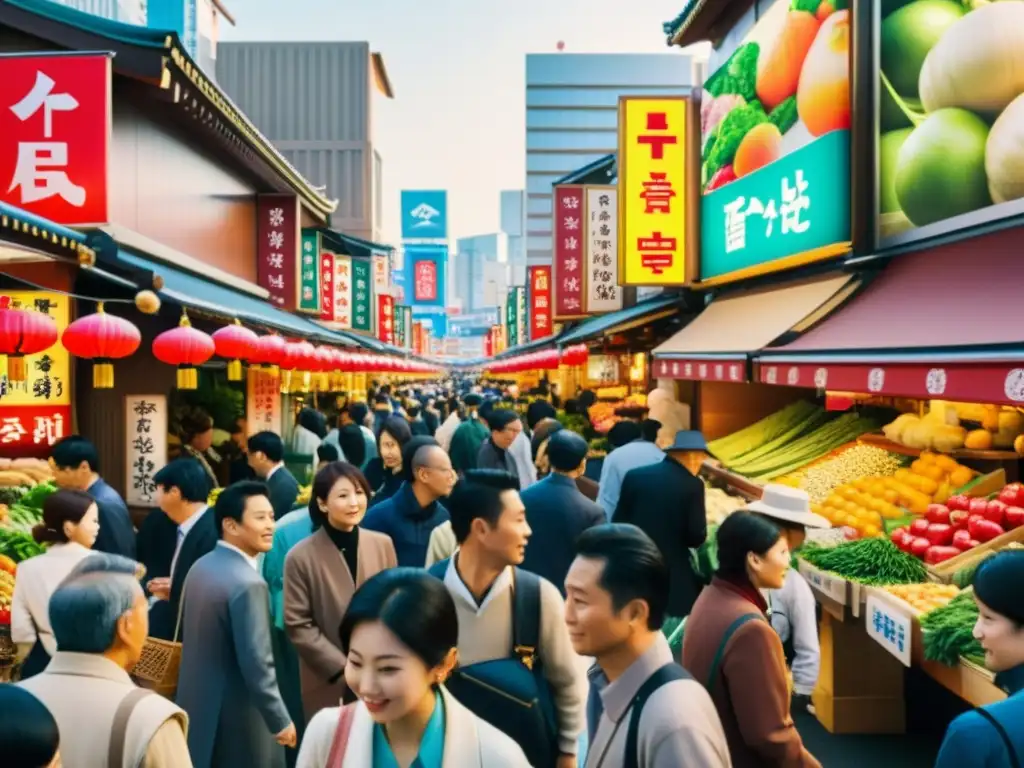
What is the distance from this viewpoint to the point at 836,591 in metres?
6.00

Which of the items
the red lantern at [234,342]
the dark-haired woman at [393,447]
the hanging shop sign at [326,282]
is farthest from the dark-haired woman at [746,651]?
the hanging shop sign at [326,282]

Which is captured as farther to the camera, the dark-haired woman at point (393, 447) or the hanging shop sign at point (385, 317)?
the hanging shop sign at point (385, 317)

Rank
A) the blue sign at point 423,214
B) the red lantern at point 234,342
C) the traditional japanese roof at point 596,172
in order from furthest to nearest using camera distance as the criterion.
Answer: the blue sign at point 423,214 → the traditional japanese roof at point 596,172 → the red lantern at point 234,342

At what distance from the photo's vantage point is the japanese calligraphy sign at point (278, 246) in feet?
62.4

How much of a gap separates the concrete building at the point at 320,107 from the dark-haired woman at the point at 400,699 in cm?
5473

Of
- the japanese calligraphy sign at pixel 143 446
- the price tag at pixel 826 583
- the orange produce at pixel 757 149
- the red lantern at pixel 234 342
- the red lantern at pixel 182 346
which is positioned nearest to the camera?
the price tag at pixel 826 583

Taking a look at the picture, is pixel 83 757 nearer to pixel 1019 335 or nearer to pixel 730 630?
pixel 730 630

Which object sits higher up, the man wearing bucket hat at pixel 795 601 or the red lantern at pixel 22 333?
the red lantern at pixel 22 333

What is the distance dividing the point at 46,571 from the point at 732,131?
10006 millimetres

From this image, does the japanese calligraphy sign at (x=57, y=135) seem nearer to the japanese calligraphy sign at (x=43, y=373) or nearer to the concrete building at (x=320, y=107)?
the japanese calligraphy sign at (x=43, y=373)

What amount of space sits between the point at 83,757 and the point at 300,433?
9.88 meters

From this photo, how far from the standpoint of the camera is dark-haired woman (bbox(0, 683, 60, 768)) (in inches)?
70.9

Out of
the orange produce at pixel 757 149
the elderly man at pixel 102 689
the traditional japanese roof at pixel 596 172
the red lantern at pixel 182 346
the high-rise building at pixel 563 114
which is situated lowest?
the elderly man at pixel 102 689

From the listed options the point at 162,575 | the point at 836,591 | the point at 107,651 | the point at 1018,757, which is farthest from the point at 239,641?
the point at 836,591
